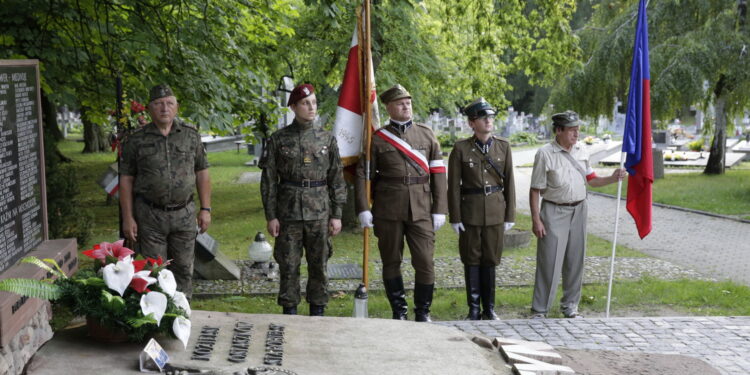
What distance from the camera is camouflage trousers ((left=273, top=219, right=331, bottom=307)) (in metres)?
6.03

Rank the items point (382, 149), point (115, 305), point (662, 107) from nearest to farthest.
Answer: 1. point (115, 305)
2. point (382, 149)
3. point (662, 107)

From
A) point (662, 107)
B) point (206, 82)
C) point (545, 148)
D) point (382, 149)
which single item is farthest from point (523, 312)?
point (662, 107)

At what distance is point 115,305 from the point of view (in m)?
3.69

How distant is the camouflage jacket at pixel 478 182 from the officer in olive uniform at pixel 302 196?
41.8 inches

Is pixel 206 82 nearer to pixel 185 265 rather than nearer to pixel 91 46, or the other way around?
pixel 91 46

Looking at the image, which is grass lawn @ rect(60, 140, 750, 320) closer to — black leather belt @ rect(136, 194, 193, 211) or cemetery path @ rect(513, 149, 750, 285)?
cemetery path @ rect(513, 149, 750, 285)

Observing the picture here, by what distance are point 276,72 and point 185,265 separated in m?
7.20

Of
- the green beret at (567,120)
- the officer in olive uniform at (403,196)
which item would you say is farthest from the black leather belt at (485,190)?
the green beret at (567,120)

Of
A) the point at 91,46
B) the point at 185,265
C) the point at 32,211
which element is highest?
the point at 91,46

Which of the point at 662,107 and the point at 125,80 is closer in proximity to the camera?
the point at 125,80

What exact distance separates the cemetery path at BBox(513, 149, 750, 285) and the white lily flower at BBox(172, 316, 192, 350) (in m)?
7.12

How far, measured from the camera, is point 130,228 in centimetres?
571

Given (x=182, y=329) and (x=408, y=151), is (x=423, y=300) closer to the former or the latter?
(x=408, y=151)

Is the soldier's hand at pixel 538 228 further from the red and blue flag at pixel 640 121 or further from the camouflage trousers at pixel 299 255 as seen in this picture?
the camouflage trousers at pixel 299 255
